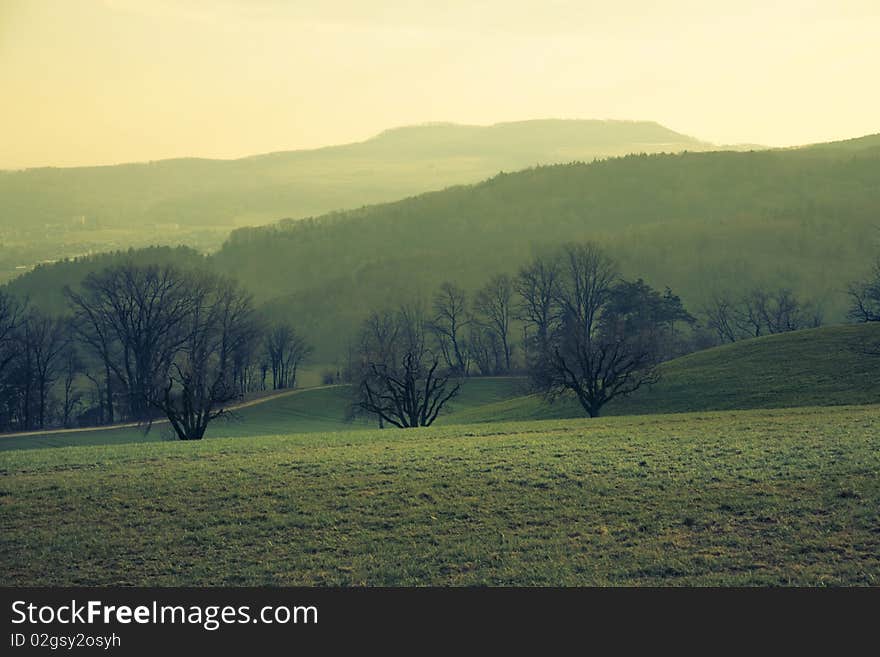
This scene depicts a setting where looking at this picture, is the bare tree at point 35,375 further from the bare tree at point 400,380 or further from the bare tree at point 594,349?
the bare tree at point 594,349

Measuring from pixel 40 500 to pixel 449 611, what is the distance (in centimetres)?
1443

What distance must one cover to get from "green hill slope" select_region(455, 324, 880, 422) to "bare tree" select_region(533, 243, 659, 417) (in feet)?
5.35

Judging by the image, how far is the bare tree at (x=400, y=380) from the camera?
58531 millimetres

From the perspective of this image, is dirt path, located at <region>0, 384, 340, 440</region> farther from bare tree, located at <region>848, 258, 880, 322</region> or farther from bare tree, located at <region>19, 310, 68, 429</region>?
bare tree, located at <region>848, 258, 880, 322</region>

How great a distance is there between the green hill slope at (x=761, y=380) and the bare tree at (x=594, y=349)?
1.63 meters

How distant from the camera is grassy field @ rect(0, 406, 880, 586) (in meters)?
16.9

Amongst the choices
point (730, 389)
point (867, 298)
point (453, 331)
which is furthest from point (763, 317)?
point (730, 389)

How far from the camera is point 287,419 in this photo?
290 feet

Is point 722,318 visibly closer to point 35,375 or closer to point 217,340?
point 217,340

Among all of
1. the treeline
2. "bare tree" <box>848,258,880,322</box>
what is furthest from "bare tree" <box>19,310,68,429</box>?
"bare tree" <box>848,258,880,322</box>

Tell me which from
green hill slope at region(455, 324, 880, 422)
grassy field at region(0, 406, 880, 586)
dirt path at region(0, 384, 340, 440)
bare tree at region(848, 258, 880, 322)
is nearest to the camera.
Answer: grassy field at region(0, 406, 880, 586)

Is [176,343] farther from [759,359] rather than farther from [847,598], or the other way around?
[847,598]

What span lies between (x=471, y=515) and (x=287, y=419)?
69216 mm

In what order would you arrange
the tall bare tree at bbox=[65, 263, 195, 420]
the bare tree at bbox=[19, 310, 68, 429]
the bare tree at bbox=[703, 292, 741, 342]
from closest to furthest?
the bare tree at bbox=[19, 310, 68, 429] < the tall bare tree at bbox=[65, 263, 195, 420] < the bare tree at bbox=[703, 292, 741, 342]
